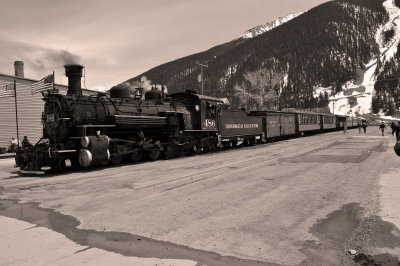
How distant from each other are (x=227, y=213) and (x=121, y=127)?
354 inches

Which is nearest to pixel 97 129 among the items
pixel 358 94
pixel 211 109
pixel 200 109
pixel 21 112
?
pixel 200 109

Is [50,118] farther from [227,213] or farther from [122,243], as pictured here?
[122,243]

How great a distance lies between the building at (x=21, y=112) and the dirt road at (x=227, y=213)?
15.1 m

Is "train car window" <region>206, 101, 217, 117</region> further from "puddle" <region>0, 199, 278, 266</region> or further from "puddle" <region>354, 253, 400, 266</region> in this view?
"puddle" <region>354, 253, 400, 266</region>

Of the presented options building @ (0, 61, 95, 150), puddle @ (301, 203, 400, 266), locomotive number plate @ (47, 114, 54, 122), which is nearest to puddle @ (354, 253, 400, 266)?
puddle @ (301, 203, 400, 266)

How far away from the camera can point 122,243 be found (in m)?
4.96

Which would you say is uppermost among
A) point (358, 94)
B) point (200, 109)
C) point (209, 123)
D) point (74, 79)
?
point (358, 94)

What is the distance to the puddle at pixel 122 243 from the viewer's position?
14.4 feet

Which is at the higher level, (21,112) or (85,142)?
(21,112)

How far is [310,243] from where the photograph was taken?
16.1ft

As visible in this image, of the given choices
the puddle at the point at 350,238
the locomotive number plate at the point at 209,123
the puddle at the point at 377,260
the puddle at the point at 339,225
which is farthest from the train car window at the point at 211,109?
the puddle at the point at 377,260

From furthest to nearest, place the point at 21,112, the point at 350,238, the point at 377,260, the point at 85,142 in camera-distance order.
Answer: the point at 21,112 < the point at 85,142 < the point at 350,238 < the point at 377,260

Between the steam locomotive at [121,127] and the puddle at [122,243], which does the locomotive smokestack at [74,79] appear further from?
the puddle at [122,243]

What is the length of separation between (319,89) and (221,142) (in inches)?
6394
